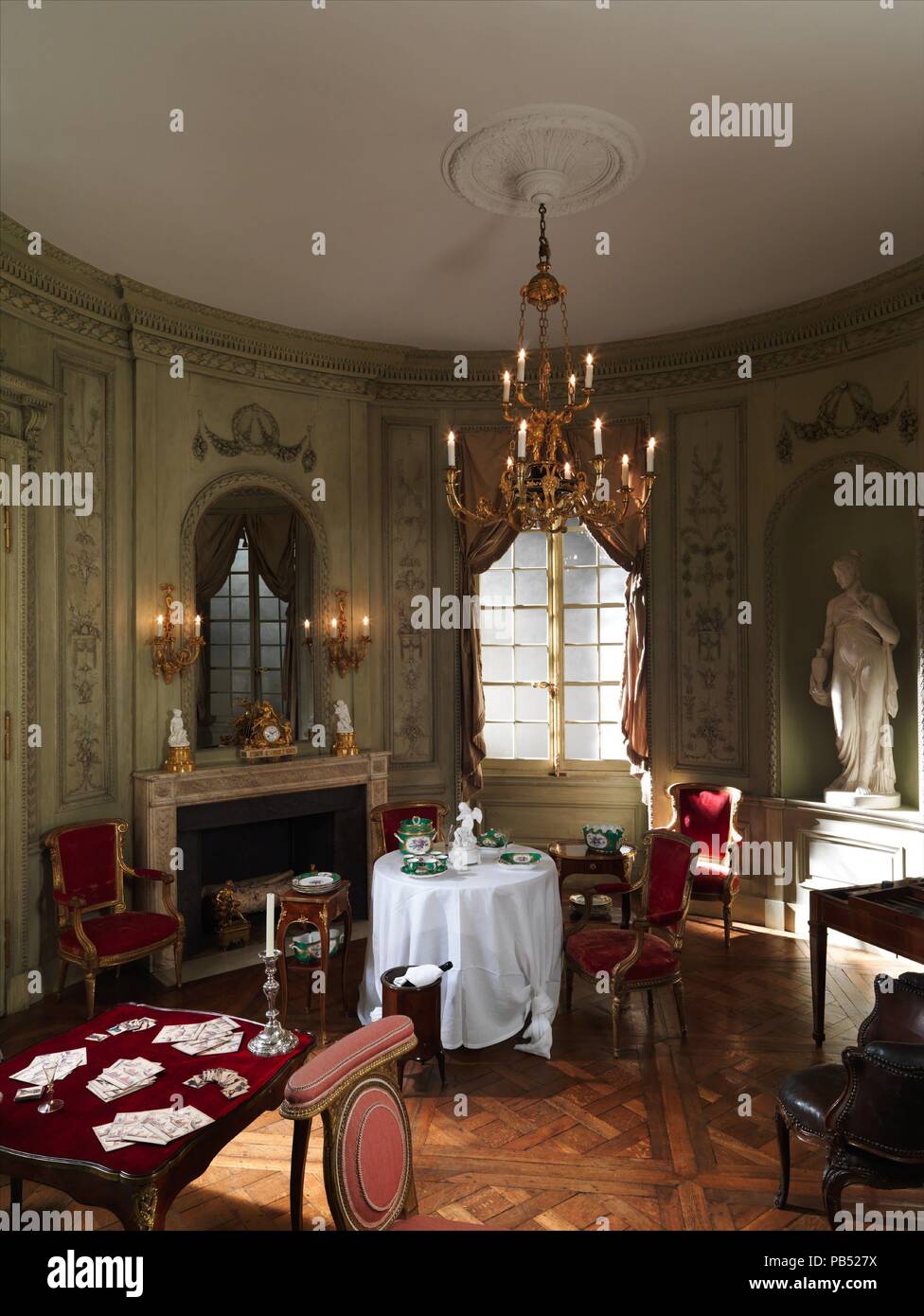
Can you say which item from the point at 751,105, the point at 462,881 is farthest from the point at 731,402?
the point at 462,881

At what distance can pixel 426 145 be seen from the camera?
3750mm

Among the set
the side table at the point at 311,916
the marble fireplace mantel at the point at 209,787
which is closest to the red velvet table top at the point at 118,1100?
the side table at the point at 311,916

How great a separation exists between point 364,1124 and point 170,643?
3975 mm

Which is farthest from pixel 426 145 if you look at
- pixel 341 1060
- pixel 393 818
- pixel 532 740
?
pixel 532 740

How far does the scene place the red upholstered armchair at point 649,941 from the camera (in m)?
4.09

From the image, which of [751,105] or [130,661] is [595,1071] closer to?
[130,661]

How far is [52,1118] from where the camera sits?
2.25 metres

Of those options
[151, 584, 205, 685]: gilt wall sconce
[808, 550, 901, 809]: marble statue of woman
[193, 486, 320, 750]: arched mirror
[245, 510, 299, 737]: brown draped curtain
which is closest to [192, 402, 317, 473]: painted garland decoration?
[193, 486, 320, 750]: arched mirror

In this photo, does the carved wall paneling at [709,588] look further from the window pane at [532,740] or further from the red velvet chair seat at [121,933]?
the red velvet chair seat at [121,933]

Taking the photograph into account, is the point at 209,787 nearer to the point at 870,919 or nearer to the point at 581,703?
the point at 581,703

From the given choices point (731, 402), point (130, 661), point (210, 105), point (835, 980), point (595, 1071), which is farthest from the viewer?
point (731, 402)

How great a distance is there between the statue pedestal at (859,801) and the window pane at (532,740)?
2.11m

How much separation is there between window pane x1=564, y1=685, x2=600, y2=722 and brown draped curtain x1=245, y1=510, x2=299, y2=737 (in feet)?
6.87
